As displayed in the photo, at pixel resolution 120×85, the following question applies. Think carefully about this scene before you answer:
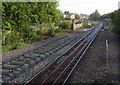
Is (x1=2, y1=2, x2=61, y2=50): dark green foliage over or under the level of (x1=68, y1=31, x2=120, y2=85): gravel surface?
over

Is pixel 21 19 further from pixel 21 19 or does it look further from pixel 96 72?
pixel 96 72

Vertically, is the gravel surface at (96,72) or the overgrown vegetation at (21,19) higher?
the overgrown vegetation at (21,19)

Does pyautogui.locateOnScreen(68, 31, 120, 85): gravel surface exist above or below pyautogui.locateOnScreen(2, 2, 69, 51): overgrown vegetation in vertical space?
below

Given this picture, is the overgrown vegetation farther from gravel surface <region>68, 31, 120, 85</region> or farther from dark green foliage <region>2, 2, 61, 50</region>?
gravel surface <region>68, 31, 120, 85</region>

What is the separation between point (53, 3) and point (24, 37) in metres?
6.83

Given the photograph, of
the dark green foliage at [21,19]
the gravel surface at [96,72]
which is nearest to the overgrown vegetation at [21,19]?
the dark green foliage at [21,19]

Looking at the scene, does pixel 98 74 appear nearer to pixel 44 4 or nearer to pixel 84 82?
pixel 84 82

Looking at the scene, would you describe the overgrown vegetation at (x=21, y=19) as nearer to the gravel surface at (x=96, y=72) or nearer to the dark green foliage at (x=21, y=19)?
the dark green foliage at (x=21, y=19)

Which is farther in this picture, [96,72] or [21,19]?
[21,19]

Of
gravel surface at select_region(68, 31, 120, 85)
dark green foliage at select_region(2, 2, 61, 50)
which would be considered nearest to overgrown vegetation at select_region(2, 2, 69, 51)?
dark green foliage at select_region(2, 2, 61, 50)

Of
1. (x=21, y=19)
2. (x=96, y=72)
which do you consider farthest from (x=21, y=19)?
(x=96, y=72)

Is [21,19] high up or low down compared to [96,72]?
up

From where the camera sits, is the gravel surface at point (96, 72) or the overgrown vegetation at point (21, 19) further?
the overgrown vegetation at point (21, 19)

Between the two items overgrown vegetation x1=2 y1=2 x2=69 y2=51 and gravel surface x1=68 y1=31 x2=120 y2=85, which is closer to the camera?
gravel surface x1=68 y1=31 x2=120 y2=85
